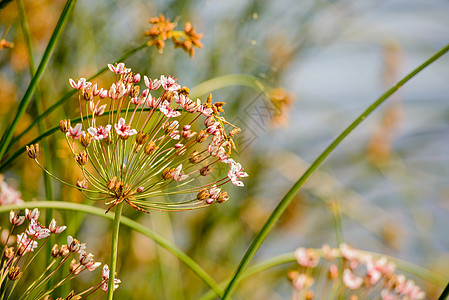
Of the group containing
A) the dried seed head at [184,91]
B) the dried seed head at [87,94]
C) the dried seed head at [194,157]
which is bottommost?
the dried seed head at [194,157]

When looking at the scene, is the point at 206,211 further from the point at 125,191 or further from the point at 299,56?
the point at 125,191

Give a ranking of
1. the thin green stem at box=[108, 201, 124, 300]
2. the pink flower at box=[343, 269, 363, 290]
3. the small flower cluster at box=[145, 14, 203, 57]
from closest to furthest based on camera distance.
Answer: the thin green stem at box=[108, 201, 124, 300]
the small flower cluster at box=[145, 14, 203, 57]
the pink flower at box=[343, 269, 363, 290]

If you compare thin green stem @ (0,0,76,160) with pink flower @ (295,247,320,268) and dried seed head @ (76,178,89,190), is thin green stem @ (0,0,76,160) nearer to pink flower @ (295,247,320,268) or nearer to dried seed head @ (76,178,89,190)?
dried seed head @ (76,178,89,190)

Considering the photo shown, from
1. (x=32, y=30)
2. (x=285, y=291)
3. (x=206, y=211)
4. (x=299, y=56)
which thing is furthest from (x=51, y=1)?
(x=285, y=291)

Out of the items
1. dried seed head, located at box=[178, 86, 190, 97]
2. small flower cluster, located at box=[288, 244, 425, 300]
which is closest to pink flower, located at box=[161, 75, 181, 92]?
dried seed head, located at box=[178, 86, 190, 97]

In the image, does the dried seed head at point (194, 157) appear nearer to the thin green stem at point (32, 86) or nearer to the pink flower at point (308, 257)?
the thin green stem at point (32, 86)

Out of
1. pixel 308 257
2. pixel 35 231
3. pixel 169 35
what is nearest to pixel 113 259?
pixel 35 231

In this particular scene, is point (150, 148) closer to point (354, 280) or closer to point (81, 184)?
point (81, 184)

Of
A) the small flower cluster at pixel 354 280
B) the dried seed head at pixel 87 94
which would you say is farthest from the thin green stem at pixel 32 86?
the small flower cluster at pixel 354 280
